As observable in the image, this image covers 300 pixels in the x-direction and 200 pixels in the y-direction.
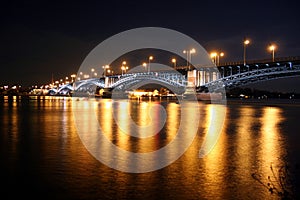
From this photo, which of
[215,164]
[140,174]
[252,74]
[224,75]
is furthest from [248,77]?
[140,174]

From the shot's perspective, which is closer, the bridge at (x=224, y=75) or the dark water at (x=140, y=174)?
the dark water at (x=140, y=174)

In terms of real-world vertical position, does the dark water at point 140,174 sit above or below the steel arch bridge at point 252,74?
below

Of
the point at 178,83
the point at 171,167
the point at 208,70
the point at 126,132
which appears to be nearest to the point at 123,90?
the point at 178,83

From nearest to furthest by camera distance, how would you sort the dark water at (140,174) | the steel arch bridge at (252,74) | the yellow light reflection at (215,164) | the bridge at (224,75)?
the dark water at (140,174)
the yellow light reflection at (215,164)
the steel arch bridge at (252,74)
the bridge at (224,75)

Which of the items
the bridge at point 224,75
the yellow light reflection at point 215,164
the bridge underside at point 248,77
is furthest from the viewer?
the bridge at point 224,75

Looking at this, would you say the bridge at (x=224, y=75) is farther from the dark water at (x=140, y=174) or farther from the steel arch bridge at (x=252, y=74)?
the dark water at (x=140, y=174)

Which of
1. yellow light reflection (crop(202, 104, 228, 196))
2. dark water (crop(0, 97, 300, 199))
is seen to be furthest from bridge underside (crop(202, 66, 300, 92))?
dark water (crop(0, 97, 300, 199))

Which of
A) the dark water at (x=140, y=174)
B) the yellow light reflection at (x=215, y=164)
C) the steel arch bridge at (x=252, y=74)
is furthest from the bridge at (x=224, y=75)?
the dark water at (x=140, y=174)

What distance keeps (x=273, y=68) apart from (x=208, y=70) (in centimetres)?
1572

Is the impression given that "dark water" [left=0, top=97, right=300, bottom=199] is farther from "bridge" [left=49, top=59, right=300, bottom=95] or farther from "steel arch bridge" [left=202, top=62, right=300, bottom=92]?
"bridge" [left=49, top=59, right=300, bottom=95]

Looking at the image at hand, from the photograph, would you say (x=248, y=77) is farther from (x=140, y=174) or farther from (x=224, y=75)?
(x=140, y=174)

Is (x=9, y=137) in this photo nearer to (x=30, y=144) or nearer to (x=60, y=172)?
(x=30, y=144)

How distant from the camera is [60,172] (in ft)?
29.7

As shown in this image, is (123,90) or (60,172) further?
(123,90)
